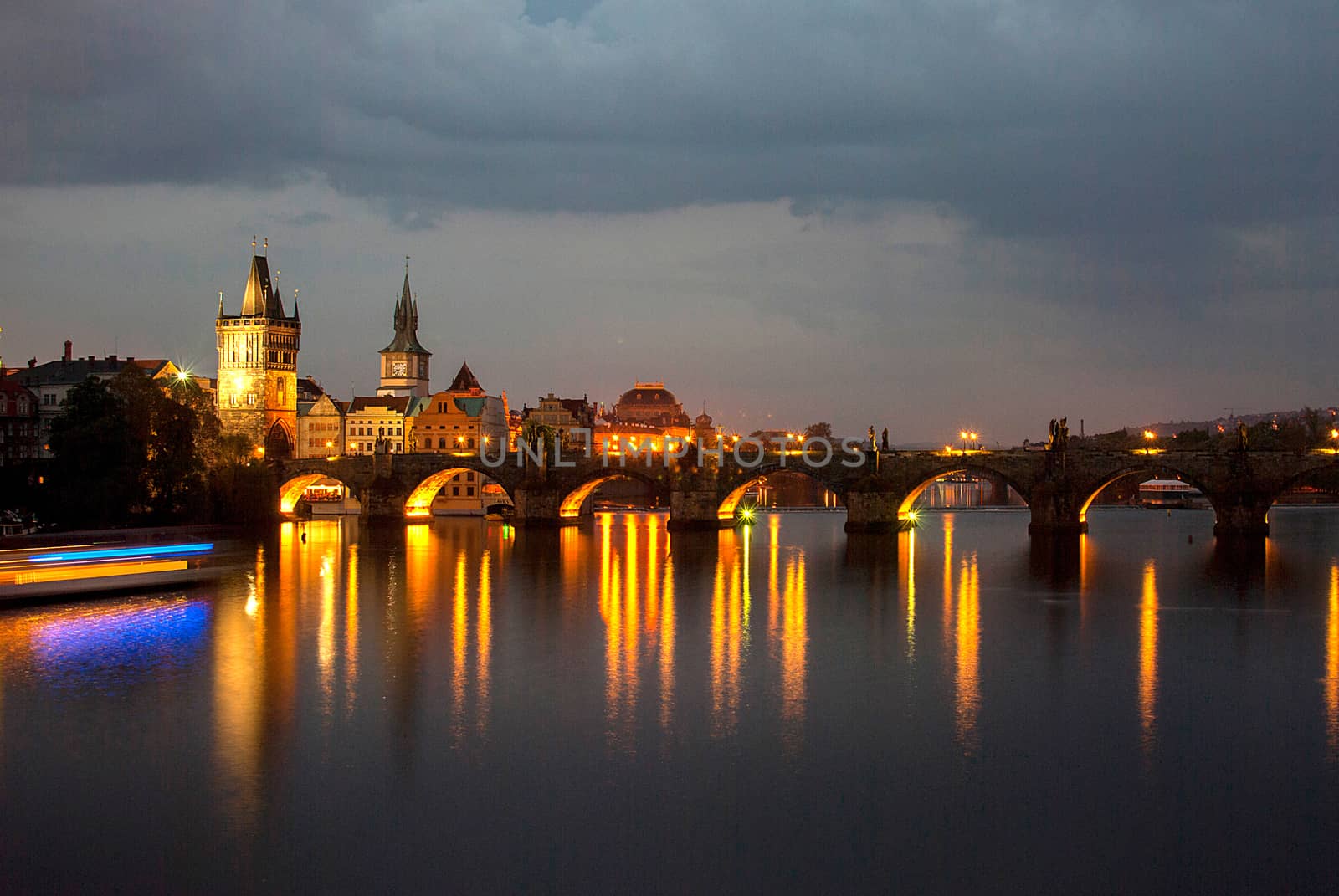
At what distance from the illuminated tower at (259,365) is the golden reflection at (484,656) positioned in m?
76.3

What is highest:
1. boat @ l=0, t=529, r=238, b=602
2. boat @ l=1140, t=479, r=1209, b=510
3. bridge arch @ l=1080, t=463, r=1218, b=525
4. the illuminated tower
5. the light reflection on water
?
the illuminated tower

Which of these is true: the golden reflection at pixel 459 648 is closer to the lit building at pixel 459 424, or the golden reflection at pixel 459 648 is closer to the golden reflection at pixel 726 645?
the golden reflection at pixel 726 645

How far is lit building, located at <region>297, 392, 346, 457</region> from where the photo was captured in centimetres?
12862

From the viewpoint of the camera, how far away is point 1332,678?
29.9 metres

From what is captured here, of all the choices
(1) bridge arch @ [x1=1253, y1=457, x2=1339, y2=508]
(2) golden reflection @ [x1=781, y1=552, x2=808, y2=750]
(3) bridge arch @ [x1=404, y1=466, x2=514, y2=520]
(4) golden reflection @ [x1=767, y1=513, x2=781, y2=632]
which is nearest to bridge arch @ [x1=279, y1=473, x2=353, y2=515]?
(3) bridge arch @ [x1=404, y1=466, x2=514, y2=520]

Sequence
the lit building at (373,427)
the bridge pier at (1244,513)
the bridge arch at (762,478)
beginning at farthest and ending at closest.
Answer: the lit building at (373,427) < the bridge arch at (762,478) < the bridge pier at (1244,513)

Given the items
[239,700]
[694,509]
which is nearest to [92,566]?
[239,700]

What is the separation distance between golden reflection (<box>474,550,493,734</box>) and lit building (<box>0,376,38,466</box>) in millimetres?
49886

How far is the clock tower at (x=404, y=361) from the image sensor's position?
5743 inches

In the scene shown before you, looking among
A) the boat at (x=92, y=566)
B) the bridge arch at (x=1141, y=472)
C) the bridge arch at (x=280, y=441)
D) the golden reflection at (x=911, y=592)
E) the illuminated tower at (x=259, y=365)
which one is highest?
the illuminated tower at (x=259, y=365)

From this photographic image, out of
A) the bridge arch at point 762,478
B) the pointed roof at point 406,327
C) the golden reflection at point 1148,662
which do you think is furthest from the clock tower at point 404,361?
the golden reflection at point 1148,662

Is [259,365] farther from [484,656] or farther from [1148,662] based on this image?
[1148,662]

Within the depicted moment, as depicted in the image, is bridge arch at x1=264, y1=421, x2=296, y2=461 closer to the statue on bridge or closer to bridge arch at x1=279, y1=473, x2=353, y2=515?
bridge arch at x1=279, y1=473, x2=353, y2=515

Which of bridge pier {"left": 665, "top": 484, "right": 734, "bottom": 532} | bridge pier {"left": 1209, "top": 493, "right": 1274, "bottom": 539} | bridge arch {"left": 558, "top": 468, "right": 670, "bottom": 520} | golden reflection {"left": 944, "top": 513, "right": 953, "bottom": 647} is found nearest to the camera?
golden reflection {"left": 944, "top": 513, "right": 953, "bottom": 647}
